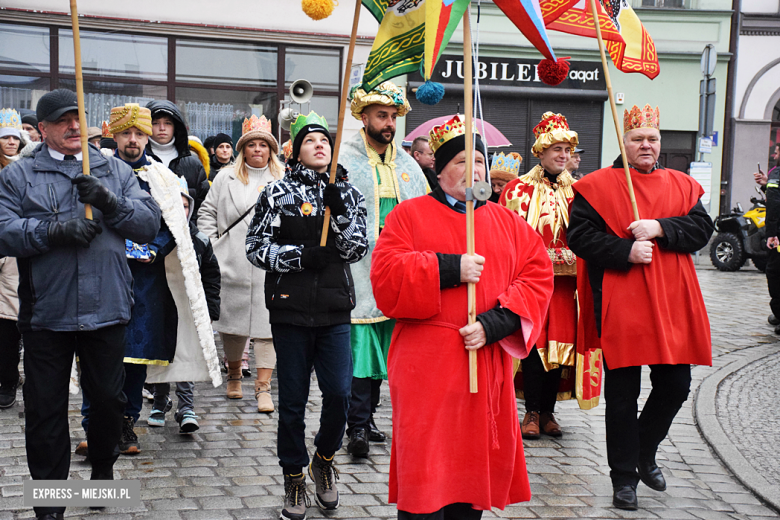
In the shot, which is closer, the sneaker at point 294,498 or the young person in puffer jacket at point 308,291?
the sneaker at point 294,498

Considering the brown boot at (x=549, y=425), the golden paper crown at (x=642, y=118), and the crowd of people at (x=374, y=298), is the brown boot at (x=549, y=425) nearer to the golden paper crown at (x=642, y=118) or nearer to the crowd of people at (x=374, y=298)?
the crowd of people at (x=374, y=298)

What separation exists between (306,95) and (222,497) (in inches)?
404

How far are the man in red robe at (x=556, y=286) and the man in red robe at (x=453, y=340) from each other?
7.85 ft

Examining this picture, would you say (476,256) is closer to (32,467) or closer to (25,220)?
(25,220)

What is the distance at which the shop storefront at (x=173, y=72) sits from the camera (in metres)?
16.1

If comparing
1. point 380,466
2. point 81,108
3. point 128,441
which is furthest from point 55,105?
point 380,466

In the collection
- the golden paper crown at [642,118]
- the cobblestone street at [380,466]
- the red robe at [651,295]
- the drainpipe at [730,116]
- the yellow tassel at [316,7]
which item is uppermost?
the drainpipe at [730,116]

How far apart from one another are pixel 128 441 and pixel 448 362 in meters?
2.67

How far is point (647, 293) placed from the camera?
4504 millimetres

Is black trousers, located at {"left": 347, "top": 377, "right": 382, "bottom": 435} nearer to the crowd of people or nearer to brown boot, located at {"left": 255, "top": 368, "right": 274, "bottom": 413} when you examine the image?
the crowd of people

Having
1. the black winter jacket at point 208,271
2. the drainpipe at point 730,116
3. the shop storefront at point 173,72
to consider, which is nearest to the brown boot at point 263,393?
the black winter jacket at point 208,271

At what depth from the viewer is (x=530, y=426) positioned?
5793mm

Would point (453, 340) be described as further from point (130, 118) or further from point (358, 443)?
point (130, 118)

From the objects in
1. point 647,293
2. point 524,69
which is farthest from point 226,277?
point 524,69
